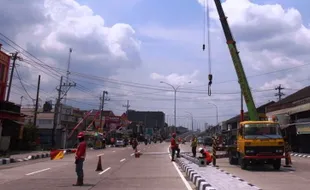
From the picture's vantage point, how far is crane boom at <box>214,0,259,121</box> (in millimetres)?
25547

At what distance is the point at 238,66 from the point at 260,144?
6883 mm

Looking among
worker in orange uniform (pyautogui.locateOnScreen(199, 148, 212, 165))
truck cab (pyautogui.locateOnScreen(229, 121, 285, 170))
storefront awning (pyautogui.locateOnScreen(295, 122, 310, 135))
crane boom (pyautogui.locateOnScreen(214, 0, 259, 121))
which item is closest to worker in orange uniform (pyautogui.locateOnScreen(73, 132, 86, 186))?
worker in orange uniform (pyautogui.locateOnScreen(199, 148, 212, 165))

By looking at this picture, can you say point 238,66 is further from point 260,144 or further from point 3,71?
point 3,71

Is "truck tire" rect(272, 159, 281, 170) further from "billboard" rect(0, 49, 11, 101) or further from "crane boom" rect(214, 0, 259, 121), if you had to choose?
"billboard" rect(0, 49, 11, 101)

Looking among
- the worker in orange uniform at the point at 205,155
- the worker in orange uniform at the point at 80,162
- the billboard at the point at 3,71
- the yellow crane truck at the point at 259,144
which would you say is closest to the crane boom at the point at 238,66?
the yellow crane truck at the point at 259,144

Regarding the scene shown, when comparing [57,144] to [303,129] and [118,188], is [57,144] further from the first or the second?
[118,188]

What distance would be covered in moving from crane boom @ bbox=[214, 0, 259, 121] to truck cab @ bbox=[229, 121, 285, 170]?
3604mm

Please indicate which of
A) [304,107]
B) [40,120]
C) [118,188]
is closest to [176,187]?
[118,188]

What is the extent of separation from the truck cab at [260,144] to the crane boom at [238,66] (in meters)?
3.60

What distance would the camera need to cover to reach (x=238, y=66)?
26172mm

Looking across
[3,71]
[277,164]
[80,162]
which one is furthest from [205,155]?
[3,71]

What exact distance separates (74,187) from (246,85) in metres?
15.2

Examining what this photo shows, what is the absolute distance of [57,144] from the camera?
5644 cm

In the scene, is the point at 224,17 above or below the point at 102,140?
above
